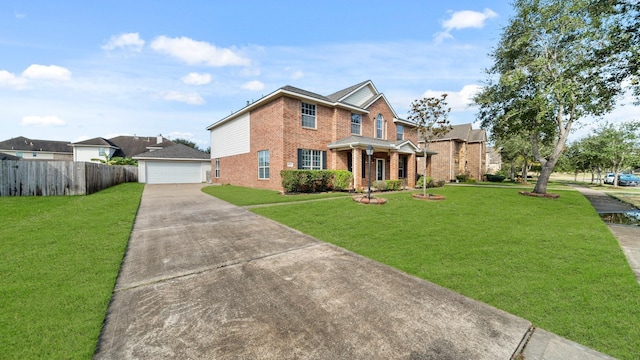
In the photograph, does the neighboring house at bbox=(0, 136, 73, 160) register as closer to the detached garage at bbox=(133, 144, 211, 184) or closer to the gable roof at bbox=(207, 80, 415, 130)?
the detached garage at bbox=(133, 144, 211, 184)

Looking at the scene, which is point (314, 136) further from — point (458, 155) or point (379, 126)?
point (458, 155)

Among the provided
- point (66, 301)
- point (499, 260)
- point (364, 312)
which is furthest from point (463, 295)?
point (66, 301)

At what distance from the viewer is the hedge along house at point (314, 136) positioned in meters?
16.1

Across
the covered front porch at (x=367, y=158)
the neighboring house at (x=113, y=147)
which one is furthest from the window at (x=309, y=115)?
the neighboring house at (x=113, y=147)

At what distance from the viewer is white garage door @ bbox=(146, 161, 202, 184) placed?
26953mm

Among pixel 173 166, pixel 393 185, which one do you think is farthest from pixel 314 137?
pixel 173 166

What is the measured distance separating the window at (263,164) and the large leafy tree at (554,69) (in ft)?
48.5

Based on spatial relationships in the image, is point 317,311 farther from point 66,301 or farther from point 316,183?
point 316,183

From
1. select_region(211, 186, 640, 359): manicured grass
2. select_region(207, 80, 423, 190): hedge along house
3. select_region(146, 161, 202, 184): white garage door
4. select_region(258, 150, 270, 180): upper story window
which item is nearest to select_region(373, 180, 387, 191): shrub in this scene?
select_region(207, 80, 423, 190): hedge along house

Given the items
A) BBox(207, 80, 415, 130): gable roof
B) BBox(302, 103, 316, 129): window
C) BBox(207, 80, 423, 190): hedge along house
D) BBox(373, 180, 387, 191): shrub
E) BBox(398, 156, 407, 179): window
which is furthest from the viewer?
BBox(398, 156, 407, 179): window

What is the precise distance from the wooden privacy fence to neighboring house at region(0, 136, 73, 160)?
144 feet

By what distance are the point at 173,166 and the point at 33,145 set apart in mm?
38176

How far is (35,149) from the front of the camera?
43188 millimetres

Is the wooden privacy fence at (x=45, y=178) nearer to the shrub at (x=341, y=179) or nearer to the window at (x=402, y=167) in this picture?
the shrub at (x=341, y=179)
